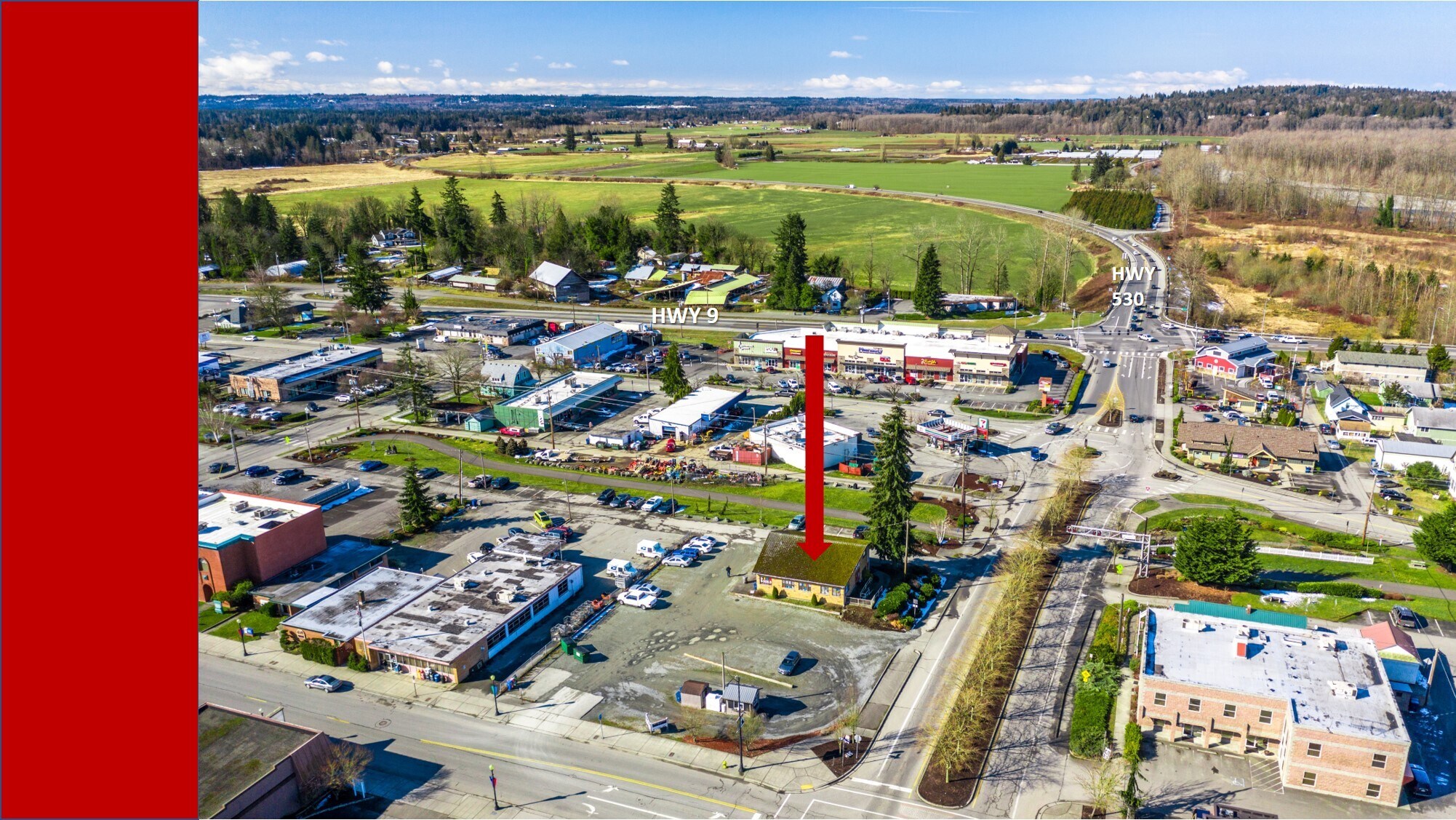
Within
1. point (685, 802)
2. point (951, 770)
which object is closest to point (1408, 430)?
point (951, 770)

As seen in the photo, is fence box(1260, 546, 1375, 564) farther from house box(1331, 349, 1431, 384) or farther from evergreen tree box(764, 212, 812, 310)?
evergreen tree box(764, 212, 812, 310)

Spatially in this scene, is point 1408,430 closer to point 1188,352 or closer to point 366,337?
point 1188,352

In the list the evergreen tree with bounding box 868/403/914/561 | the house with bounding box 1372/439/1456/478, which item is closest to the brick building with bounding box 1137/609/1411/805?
the evergreen tree with bounding box 868/403/914/561

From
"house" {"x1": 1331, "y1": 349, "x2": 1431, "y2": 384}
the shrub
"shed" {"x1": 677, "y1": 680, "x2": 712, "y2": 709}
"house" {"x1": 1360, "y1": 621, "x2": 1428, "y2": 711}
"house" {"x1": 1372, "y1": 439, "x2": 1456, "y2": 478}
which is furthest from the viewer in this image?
"house" {"x1": 1331, "y1": 349, "x2": 1431, "y2": 384}

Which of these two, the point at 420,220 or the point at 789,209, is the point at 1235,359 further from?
the point at 420,220

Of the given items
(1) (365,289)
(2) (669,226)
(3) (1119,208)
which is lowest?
(1) (365,289)

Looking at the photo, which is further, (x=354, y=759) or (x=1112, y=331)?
(x=1112, y=331)

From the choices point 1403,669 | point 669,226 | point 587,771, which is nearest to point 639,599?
point 587,771
